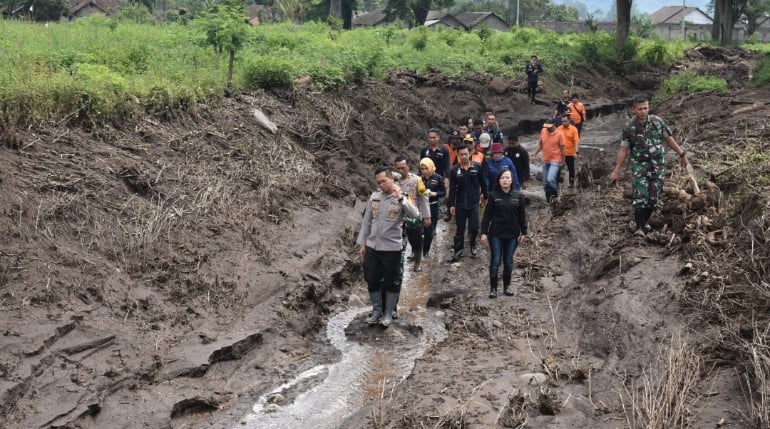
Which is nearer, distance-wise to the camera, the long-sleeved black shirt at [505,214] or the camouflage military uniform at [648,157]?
the long-sleeved black shirt at [505,214]

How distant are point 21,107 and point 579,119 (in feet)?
43.1

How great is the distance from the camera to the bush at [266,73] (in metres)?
16.3

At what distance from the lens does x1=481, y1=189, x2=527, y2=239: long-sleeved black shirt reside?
9.89m

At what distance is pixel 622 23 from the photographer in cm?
3788

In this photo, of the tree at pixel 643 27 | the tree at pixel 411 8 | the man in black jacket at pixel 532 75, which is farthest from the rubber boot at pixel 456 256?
the tree at pixel 643 27

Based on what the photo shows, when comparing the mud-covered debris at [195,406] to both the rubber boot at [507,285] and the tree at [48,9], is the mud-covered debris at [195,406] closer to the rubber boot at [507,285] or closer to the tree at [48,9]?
the rubber boot at [507,285]

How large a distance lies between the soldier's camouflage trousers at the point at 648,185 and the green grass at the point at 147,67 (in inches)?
284

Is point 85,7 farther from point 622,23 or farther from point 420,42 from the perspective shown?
point 622,23

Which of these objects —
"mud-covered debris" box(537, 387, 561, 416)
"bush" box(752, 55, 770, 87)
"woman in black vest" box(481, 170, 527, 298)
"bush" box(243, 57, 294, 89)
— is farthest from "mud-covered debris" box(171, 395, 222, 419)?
"bush" box(752, 55, 770, 87)

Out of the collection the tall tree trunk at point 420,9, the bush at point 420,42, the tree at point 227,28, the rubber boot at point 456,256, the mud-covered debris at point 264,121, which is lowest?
the rubber boot at point 456,256

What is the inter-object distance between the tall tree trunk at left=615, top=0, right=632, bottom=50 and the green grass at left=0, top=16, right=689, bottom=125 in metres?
9.80

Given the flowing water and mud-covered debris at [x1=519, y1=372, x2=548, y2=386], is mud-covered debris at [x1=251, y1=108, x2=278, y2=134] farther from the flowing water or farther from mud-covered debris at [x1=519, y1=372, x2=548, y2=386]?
mud-covered debris at [x1=519, y1=372, x2=548, y2=386]

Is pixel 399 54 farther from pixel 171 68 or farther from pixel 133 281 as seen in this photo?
pixel 133 281

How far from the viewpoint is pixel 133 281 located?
904cm
